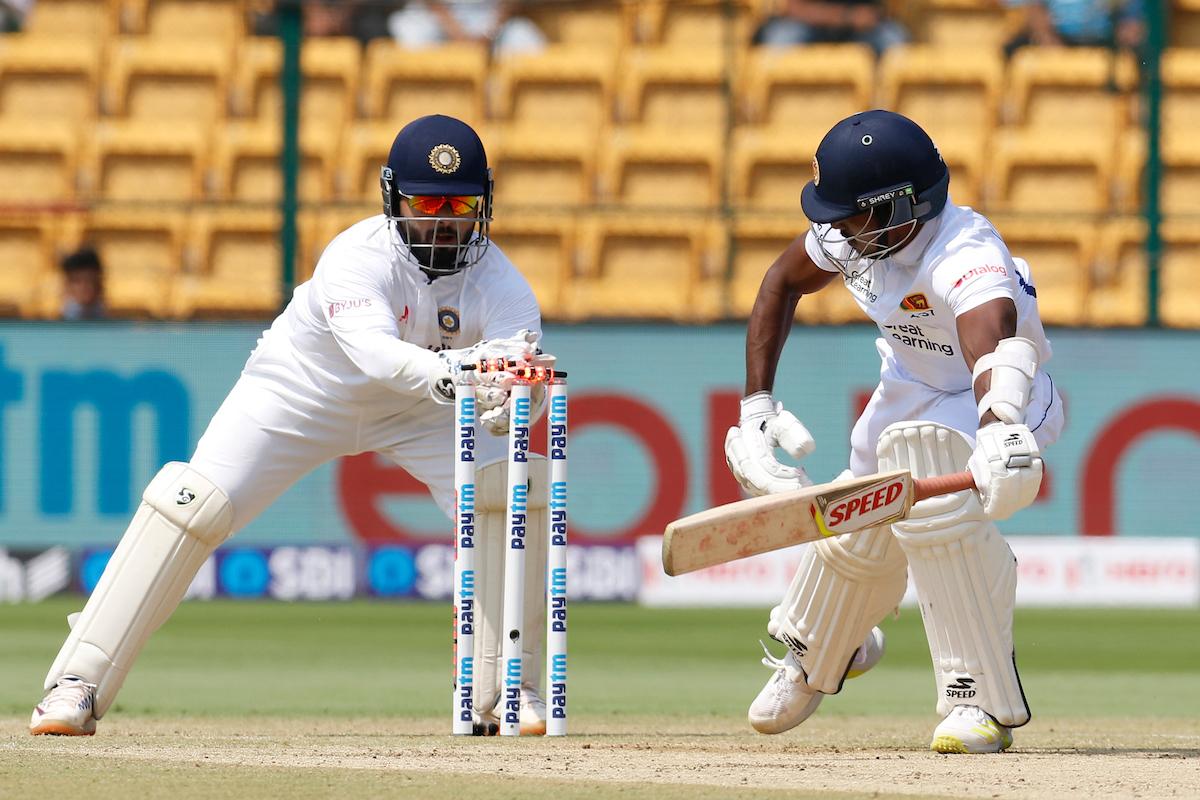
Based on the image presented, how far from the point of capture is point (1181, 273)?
1134 cm

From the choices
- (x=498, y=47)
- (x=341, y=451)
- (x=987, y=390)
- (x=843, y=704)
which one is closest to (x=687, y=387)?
(x=498, y=47)

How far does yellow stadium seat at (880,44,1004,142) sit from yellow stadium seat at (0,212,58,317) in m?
4.74

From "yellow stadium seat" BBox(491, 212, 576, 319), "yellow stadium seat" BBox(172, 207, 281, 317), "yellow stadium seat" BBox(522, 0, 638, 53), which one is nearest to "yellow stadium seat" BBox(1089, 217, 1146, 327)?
"yellow stadium seat" BBox(491, 212, 576, 319)

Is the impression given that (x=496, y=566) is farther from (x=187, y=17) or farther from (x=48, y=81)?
(x=187, y=17)

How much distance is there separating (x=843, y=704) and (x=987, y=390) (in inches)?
87.0

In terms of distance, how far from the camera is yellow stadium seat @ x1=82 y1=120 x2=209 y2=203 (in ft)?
39.8

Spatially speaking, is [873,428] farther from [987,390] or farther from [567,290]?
[567,290]

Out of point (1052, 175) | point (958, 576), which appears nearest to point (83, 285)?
point (1052, 175)

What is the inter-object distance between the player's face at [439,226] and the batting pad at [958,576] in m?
1.18

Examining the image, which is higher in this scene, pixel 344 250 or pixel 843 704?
pixel 344 250

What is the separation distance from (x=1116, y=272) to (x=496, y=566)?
7.11m

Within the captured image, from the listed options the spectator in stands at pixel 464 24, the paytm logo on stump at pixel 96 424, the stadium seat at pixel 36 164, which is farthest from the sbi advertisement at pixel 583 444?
the spectator in stands at pixel 464 24

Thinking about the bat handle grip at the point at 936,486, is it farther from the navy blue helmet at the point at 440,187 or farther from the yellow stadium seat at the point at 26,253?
the yellow stadium seat at the point at 26,253

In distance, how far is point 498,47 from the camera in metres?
11.9
